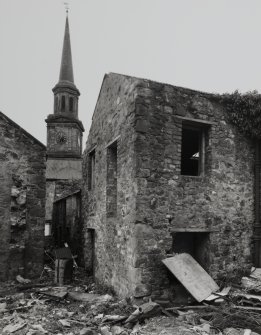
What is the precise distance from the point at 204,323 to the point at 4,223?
276 inches

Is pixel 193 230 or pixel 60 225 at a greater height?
pixel 193 230

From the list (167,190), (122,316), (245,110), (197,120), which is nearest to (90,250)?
(122,316)

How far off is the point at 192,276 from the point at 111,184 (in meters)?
3.57

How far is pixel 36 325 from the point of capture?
5.73 m

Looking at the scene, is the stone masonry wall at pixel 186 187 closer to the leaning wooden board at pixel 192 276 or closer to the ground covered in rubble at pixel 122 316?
the leaning wooden board at pixel 192 276

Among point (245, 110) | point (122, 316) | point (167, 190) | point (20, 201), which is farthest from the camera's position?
point (20, 201)

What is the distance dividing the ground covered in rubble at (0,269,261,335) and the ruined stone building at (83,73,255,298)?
2.01 ft

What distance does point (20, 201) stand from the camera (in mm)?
9844

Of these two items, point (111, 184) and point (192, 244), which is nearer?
point (192, 244)

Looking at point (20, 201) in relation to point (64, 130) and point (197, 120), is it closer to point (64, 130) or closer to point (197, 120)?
point (197, 120)

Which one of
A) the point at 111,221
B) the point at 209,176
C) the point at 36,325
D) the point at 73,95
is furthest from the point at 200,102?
the point at 73,95

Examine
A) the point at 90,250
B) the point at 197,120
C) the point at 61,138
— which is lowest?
the point at 90,250

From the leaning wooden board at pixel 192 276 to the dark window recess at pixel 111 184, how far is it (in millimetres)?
2694

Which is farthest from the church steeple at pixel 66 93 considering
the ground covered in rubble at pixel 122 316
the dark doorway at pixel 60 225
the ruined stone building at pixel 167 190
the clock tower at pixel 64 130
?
the ground covered in rubble at pixel 122 316
